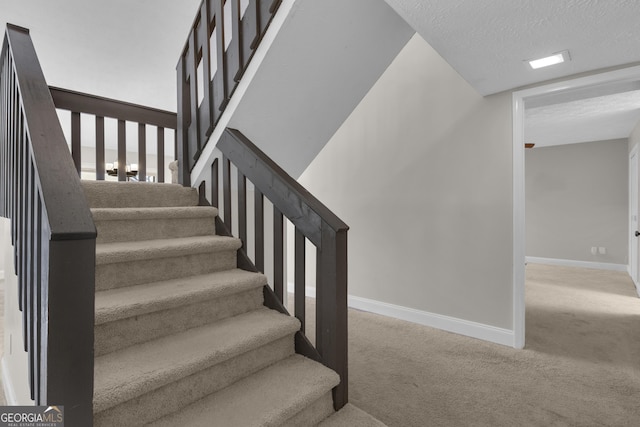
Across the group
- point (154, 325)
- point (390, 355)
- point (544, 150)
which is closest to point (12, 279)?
point (154, 325)

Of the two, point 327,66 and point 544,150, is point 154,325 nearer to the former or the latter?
point 327,66

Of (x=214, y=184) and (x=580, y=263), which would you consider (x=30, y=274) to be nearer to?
(x=214, y=184)

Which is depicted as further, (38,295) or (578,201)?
(578,201)

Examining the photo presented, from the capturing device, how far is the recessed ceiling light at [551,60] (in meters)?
2.06

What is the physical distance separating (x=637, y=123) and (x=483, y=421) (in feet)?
16.2

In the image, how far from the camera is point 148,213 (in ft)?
6.49

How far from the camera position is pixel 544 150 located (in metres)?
6.30

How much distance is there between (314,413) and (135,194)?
173 centimetres

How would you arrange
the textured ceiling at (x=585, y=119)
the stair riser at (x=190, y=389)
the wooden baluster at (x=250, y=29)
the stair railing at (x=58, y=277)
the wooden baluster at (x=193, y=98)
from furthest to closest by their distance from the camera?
the textured ceiling at (x=585, y=119)
the wooden baluster at (x=193, y=98)
the wooden baluster at (x=250, y=29)
the stair riser at (x=190, y=389)
the stair railing at (x=58, y=277)

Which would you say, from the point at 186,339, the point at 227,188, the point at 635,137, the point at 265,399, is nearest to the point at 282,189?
the point at 227,188

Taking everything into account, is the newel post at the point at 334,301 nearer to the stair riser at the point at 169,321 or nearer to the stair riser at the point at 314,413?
the stair riser at the point at 314,413

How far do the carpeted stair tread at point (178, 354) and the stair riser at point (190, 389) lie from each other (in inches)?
2.2

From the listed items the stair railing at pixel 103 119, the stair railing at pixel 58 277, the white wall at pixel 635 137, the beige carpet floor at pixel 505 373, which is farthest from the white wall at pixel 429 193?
the white wall at pixel 635 137

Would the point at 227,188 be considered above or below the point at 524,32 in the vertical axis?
below
